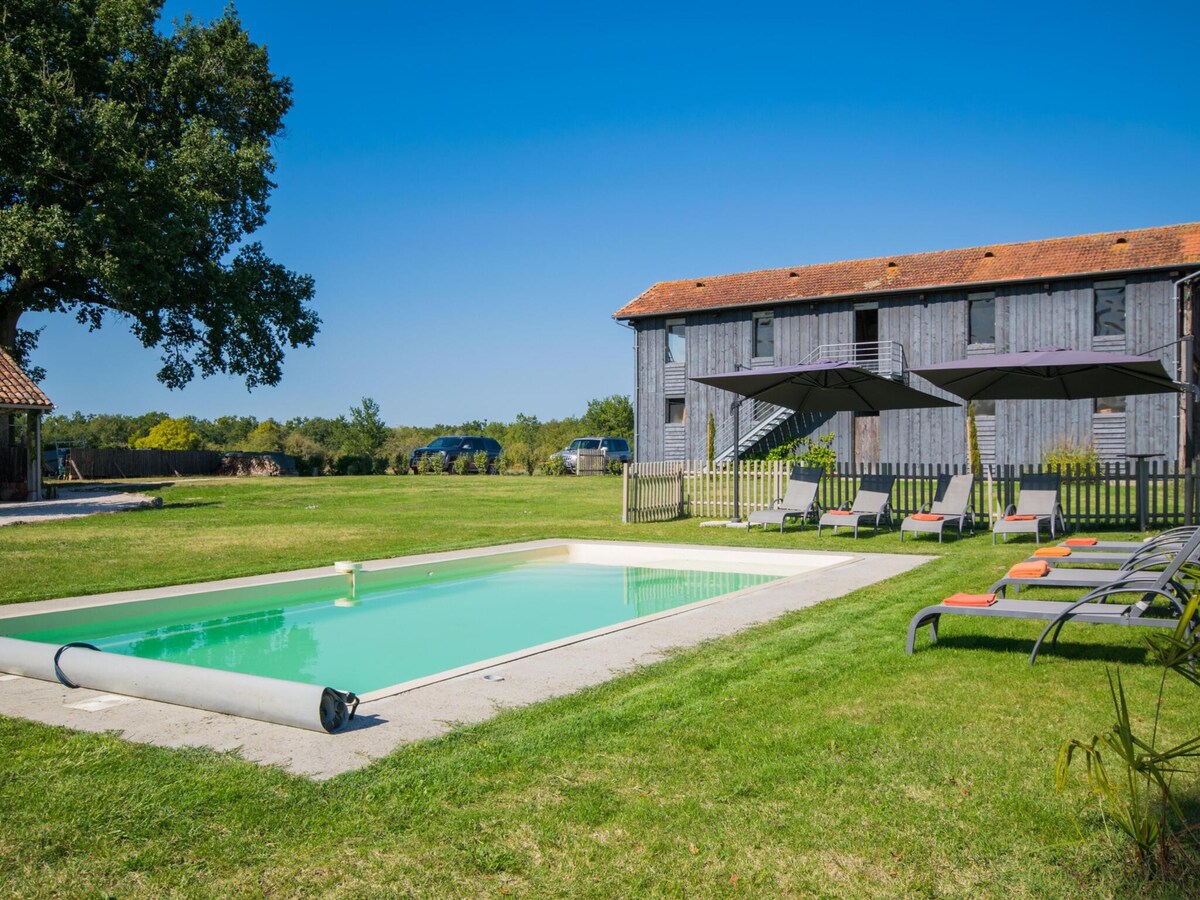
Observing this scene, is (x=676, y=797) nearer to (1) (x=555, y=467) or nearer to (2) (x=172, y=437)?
(1) (x=555, y=467)

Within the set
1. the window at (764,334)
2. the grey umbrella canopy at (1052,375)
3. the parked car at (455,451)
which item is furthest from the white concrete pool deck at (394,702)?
the parked car at (455,451)

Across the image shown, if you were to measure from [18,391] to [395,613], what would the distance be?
19.3 metres

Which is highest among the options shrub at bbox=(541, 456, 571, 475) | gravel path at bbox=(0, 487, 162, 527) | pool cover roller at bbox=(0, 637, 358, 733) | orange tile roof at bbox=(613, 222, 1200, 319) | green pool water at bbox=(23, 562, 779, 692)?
orange tile roof at bbox=(613, 222, 1200, 319)

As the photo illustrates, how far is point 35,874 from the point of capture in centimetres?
304

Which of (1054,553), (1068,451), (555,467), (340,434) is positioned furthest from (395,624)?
(340,434)

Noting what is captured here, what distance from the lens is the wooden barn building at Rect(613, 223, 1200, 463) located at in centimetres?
2602

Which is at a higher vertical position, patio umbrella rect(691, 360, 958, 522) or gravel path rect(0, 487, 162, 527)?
patio umbrella rect(691, 360, 958, 522)

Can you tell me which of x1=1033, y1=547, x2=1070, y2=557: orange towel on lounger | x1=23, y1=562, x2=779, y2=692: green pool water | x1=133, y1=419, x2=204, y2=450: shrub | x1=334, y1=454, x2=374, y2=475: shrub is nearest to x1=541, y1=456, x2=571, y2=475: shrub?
x1=334, y1=454, x2=374, y2=475: shrub

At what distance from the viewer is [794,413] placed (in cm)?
3044

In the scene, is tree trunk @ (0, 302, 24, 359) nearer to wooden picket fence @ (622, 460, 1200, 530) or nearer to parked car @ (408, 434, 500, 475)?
parked car @ (408, 434, 500, 475)

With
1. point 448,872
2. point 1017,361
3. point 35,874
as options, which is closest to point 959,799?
point 448,872

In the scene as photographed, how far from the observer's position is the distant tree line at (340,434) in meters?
39.2

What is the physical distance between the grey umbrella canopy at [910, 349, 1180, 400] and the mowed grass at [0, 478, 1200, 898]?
7986mm

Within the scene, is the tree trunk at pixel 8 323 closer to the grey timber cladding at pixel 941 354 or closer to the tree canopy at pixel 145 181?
the tree canopy at pixel 145 181
